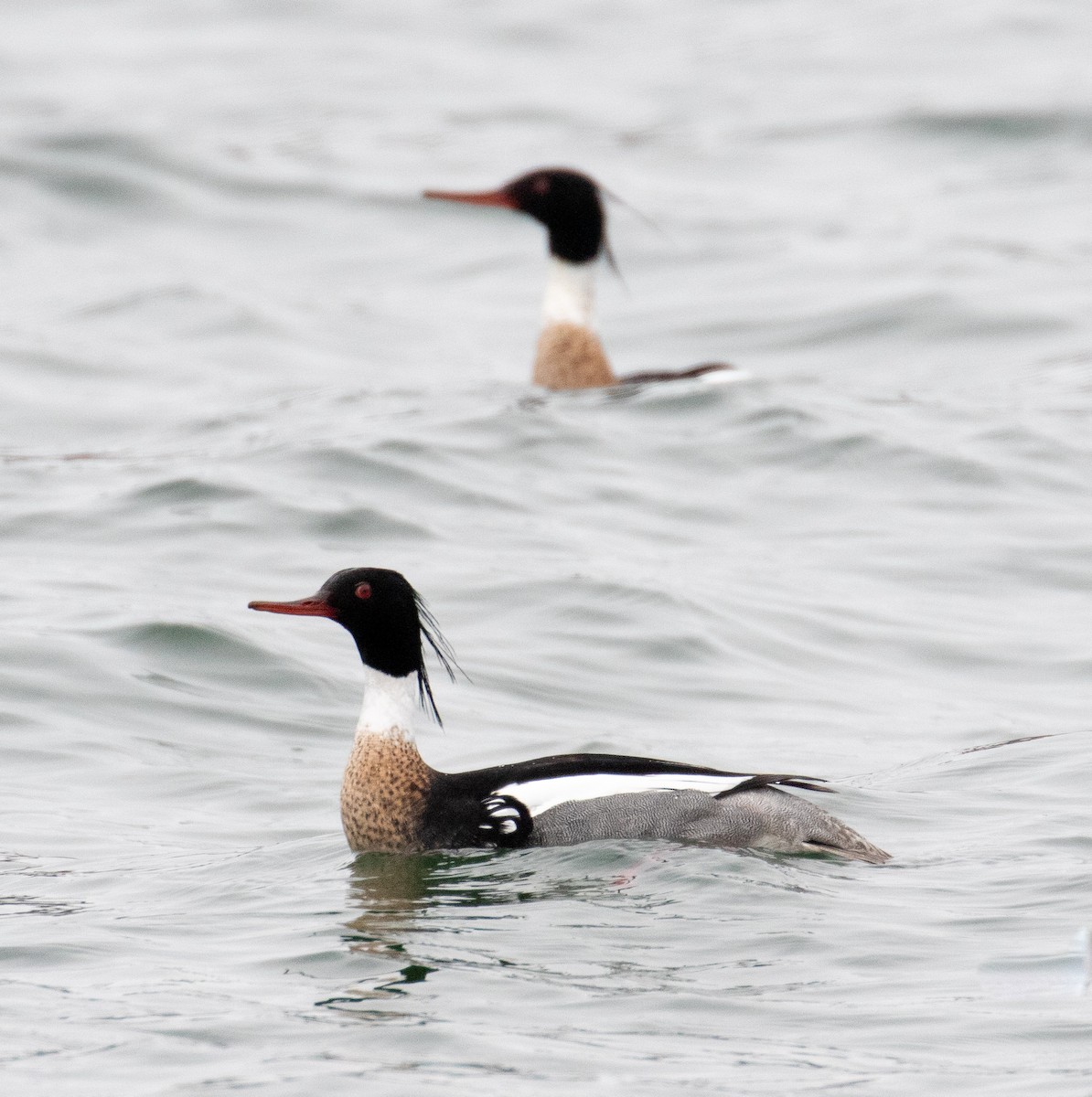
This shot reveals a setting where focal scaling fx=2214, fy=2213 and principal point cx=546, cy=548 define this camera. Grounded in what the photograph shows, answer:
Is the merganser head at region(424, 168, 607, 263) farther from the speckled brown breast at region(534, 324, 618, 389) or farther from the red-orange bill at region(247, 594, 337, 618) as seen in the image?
the red-orange bill at region(247, 594, 337, 618)

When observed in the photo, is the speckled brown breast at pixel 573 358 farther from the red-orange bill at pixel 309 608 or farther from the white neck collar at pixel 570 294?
the red-orange bill at pixel 309 608

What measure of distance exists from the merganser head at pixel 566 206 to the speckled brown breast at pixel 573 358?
0.55m

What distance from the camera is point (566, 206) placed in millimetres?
15539

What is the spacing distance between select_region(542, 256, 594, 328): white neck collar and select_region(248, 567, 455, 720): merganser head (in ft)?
24.7

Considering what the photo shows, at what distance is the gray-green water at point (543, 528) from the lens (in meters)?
6.58

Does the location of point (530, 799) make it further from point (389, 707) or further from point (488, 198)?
point (488, 198)

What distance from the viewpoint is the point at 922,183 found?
22547 millimetres

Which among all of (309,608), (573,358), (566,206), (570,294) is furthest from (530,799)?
(566,206)

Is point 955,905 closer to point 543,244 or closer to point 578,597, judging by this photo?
point 578,597

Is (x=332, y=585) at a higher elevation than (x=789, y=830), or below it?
higher

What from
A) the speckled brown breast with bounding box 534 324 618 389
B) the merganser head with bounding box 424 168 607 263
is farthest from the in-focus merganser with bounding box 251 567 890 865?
the merganser head with bounding box 424 168 607 263

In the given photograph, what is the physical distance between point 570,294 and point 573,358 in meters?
0.47

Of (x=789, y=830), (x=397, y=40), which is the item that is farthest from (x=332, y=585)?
(x=397, y=40)

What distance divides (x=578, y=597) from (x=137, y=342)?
6.94 metres
